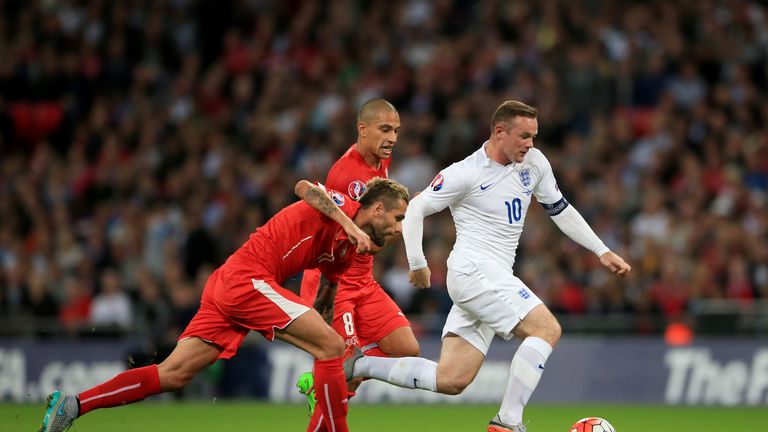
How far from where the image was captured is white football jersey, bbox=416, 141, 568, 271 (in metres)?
8.98

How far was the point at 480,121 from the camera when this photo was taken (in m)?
18.3

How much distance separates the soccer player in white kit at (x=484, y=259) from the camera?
29.0 ft

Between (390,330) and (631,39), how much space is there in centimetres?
1024

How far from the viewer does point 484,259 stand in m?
9.05

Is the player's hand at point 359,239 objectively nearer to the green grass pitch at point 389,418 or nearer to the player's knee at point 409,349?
the player's knee at point 409,349

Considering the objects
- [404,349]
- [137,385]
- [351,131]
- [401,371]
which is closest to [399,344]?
[404,349]

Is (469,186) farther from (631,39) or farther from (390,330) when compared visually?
(631,39)

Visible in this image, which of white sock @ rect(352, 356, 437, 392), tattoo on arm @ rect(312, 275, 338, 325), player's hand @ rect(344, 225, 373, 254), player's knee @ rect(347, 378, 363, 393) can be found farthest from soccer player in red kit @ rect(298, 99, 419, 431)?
player's hand @ rect(344, 225, 373, 254)

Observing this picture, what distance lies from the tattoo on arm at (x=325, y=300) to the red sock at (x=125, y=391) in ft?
4.04

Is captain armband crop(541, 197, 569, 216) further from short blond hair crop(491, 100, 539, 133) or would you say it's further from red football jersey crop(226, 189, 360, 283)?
red football jersey crop(226, 189, 360, 283)

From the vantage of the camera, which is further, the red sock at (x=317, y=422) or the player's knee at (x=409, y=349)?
the player's knee at (x=409, y=349)

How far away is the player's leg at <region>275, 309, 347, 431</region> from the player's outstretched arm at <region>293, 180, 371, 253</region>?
2.03ft

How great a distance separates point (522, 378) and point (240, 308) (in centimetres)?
196

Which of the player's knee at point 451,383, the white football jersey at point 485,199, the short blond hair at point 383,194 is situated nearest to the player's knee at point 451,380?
the player's knee at point 451,383
